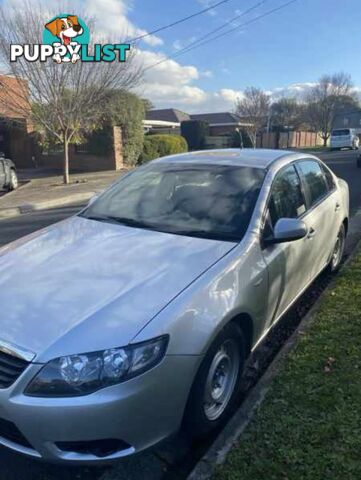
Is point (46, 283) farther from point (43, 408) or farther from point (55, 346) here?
point (43, 408)

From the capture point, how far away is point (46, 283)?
7.87 feet

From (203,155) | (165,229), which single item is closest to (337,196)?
(203,155)

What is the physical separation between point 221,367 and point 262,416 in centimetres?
37

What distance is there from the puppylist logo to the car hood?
45.3 ft

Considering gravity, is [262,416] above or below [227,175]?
below

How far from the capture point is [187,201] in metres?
3.29

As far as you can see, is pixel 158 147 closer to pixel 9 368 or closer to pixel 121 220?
pixel 121 220

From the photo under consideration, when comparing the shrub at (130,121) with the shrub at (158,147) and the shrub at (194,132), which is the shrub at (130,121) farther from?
the shrub at (194,132)

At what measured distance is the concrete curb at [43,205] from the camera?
1080 cm

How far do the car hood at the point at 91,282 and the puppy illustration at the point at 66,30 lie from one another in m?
13.9

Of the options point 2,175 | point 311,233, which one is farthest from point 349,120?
point 311,233

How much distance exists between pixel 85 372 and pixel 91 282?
22.8 inches

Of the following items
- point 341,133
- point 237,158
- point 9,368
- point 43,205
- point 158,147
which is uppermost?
point 341,133

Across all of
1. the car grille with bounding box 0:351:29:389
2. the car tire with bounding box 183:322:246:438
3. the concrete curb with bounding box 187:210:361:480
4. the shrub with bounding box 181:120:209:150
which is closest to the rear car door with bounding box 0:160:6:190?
the concrete curb with bounding box 187:210:361:480
